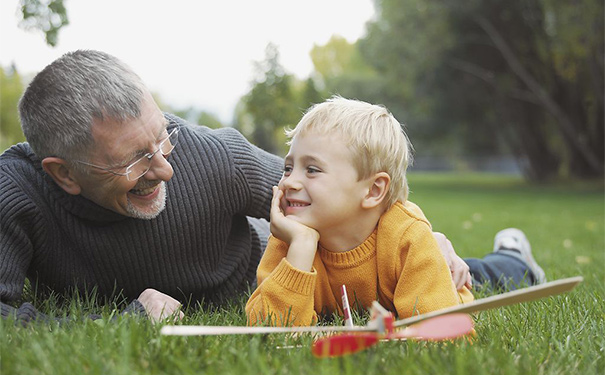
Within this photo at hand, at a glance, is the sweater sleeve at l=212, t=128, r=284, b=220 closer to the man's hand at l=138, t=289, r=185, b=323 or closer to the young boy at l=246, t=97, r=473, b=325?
the young boy at l=246, t=97, r=473, b=325

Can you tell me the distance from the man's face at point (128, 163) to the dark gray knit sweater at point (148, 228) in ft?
0.39

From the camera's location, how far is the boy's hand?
2498 millimetres

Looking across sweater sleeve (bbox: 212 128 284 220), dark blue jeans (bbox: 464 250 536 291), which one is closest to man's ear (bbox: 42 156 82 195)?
sweater sleeve (bbox: 212 128 284 220)

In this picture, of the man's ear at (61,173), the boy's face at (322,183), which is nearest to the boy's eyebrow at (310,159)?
the boy's face at (322,183)

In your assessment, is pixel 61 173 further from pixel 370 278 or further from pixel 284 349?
pixel 370 278

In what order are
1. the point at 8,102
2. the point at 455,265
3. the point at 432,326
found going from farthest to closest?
the point at 8,102 < the point at 455,265 < the point at 432,326

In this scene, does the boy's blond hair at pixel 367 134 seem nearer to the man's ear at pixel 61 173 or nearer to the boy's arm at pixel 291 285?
the boy's arm at pixel 291 285

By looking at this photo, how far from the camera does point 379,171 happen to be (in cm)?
264

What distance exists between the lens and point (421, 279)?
2.50 m

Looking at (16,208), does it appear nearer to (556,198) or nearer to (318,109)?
(318,109)

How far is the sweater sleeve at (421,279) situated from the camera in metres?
2.45

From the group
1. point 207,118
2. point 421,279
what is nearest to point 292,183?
point 421,279

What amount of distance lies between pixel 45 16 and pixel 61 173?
7903mm

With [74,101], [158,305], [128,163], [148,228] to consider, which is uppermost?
[74,101]
